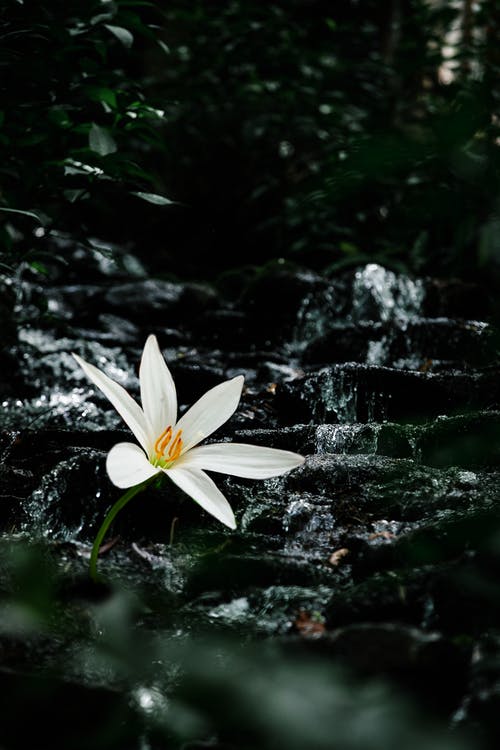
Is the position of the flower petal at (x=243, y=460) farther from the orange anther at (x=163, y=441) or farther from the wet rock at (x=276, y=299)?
the wet rock at (x=276, y=299)

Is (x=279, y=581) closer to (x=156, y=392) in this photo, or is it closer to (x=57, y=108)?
(x=156, y=392)

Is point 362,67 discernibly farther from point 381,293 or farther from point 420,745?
point 420,745

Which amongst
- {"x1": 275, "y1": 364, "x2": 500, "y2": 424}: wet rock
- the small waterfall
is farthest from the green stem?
the small waterfall

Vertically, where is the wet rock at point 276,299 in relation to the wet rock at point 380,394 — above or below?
above

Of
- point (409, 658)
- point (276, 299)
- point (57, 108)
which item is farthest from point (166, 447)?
point (276, 299)

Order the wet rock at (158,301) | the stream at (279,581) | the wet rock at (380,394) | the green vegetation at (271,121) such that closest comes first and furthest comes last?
the stream at (279,581) < the wet rock at (380,394) < the wet rock at (158,301) < the green vegetation at (271,121)

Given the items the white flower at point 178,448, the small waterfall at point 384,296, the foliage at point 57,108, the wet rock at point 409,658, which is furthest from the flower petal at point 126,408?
the small waterfall at point 384,296

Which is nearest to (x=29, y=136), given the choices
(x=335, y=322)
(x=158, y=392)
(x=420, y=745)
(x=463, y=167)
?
(x=158, y=392)
